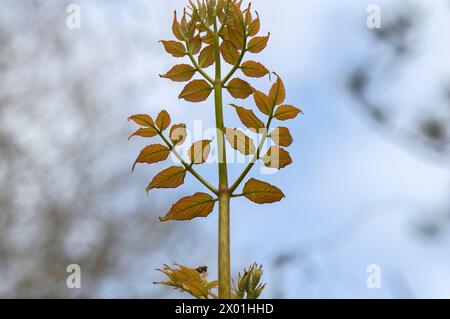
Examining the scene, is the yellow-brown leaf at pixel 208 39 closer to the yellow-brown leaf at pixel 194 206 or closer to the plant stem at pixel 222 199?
the plant stem at pixel 222 199

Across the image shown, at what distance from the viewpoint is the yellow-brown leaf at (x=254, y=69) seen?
355 mm

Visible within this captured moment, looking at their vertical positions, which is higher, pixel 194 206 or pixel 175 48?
pixel 175 48

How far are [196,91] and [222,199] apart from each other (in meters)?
0.08

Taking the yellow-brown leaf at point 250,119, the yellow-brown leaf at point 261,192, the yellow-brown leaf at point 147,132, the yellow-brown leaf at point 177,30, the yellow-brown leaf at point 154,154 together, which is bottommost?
the yellow-brown leaf at point 261,192

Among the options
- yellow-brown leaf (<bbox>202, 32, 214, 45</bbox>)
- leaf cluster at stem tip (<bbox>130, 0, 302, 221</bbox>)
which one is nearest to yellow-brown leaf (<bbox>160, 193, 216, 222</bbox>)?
leaf cluster at stem tip (<bbox>130, 0, 302, 221</bbox>)

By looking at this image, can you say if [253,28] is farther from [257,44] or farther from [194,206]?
[194,206]

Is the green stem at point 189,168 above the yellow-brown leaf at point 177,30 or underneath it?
underneath

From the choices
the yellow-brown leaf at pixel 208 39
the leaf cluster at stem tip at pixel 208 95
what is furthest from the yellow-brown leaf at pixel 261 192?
the yellow-brown leaf at pixel 208 39

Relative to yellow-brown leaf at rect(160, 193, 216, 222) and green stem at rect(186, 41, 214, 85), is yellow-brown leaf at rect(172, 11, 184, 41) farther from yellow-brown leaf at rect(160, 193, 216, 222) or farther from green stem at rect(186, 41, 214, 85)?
yellow-brown leaf at rect(160, 193, 216, 222)

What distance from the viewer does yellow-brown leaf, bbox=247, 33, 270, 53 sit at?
354 millimetres

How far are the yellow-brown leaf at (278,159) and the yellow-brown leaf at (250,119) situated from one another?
0.02m

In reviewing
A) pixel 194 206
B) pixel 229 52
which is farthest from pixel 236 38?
pixel 194 206

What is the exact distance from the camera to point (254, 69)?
0.36 metres
